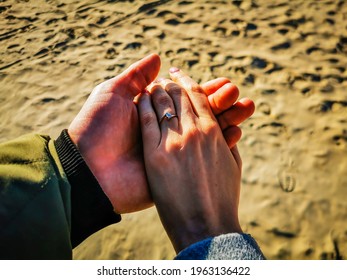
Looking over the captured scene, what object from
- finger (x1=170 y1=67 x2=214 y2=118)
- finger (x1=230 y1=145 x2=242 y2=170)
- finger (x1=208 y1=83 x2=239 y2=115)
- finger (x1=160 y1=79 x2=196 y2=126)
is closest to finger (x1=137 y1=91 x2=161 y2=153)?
finger (x1=160 y1=79 x2=196 y2=126)

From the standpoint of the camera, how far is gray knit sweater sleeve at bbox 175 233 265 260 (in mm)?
1057

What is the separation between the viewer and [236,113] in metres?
1.81

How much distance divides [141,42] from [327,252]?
3.05 metres

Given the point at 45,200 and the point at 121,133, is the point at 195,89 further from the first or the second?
the point at 45,200

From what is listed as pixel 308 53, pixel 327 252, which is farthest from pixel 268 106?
pixel 327 252

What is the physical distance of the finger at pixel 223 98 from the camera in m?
1.76

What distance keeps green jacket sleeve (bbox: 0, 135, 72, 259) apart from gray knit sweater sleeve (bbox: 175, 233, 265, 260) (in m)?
0.47

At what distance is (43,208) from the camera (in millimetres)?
1045

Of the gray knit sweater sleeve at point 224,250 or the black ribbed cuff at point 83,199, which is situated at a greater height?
the black ribbed cuff at point 83,199

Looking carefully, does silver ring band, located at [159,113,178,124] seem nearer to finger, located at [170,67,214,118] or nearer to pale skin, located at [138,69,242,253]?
pale skin, located at [138,69,242,253]

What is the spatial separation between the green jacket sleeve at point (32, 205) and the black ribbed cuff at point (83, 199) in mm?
73

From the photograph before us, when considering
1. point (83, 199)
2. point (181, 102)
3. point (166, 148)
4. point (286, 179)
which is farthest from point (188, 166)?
point (286, 179)

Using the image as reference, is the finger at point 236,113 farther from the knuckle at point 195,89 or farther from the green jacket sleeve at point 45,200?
the green jacket sleeve at point 45,200

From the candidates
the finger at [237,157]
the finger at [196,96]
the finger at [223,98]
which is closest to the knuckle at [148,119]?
the finger at [196,96]
